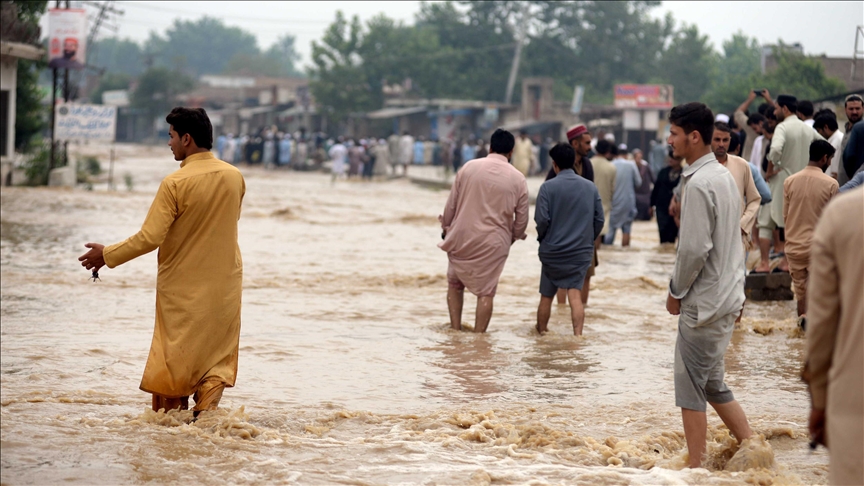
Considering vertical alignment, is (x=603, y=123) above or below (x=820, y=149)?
above

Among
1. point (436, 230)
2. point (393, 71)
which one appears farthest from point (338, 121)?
point (436, 230)

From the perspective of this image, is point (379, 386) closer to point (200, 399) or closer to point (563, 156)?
point (200, 399)

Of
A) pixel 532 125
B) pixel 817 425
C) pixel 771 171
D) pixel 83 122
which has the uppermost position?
pixel 532 125

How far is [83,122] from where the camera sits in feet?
83.4

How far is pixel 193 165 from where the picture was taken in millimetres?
5293

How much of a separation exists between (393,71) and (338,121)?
4234 mm

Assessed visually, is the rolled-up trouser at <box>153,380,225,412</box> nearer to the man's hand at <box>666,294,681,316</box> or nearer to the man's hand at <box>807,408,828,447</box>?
the man's hand at <box>666,294,681,316</box>

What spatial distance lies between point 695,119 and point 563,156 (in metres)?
3.77

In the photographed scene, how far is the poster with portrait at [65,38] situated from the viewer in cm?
2539

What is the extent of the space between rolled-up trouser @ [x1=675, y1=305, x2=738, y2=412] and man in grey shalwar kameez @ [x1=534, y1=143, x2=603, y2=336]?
3652 millimetres

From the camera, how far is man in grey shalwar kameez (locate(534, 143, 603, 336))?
27.1 feet

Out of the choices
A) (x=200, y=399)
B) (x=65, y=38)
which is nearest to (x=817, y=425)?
(x=200, y=399)

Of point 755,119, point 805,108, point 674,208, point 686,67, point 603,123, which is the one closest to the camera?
point 805,108

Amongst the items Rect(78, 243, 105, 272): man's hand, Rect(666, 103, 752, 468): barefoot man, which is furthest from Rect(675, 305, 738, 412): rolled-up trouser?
Rect(78, 243, 105, 272): man's hand
